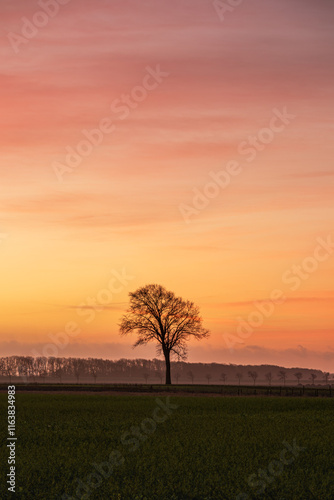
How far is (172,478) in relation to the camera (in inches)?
981

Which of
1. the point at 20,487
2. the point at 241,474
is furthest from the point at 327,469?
the point at 20,487

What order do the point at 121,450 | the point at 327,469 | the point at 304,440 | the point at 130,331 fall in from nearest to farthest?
the point at 327,469, the point at 121,450, the point at 304,440, the point at 130,331

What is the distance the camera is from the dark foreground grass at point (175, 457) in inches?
920

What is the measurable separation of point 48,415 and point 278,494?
30448mm

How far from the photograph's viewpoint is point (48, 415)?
50375mm

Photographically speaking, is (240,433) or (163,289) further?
(163,289)

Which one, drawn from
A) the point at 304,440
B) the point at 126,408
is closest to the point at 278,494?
the point at 304,440

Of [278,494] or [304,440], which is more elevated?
[304,440]

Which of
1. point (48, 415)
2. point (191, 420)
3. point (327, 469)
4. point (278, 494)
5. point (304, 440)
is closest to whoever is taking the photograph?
point (278, 494)

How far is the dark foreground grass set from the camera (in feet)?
76.6

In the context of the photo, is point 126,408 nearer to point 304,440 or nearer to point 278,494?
point 304,440

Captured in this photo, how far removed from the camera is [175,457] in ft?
94.6

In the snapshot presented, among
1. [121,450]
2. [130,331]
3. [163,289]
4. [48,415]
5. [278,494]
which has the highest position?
[163,289]

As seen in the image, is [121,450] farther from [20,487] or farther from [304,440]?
[304,440]
